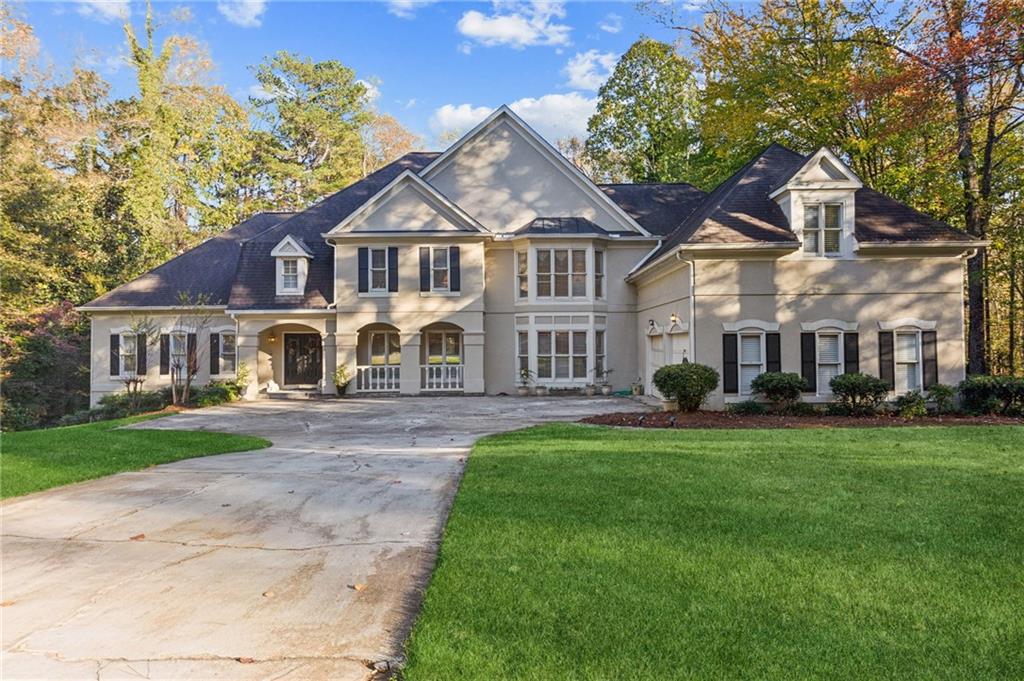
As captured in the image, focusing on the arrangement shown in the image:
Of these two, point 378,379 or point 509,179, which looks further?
point 509,179

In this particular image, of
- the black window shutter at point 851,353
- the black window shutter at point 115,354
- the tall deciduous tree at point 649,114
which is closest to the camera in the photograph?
the black window shutter at point 851,353

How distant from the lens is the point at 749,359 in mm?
16531

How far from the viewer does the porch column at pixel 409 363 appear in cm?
2170

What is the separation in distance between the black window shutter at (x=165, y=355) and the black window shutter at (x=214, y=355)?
5.60ft

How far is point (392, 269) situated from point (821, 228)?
45.8 ft

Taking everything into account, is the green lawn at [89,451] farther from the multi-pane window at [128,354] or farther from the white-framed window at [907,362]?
the white-framed window at [907,362]

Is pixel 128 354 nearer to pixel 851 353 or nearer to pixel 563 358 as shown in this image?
pixel 563 358

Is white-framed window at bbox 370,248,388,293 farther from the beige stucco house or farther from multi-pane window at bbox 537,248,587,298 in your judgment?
multi-pane window at bbox 537,248,587,298

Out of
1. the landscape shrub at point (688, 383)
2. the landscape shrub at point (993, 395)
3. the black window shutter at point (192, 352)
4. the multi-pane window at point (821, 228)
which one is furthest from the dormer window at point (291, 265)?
the landscape shrub at point (993, 395)

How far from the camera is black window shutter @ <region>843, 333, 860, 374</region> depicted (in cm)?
1653

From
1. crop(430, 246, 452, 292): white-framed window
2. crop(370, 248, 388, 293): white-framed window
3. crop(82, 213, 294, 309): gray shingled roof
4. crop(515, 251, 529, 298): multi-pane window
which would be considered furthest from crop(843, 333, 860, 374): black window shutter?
crop(82, 213, 294, 309): gray shingled roof

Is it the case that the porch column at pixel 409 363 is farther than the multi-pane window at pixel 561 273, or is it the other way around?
the multi-pane window at pixel 561 273

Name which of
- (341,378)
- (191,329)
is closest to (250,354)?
(191,329)

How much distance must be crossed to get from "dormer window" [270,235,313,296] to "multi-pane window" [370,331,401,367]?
3.27 meters
